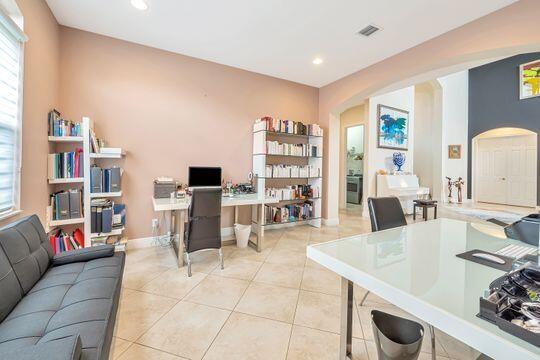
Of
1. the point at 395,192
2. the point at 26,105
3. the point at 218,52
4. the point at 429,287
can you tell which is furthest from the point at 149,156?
the point at 395,192

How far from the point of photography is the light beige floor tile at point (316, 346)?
1462 mm

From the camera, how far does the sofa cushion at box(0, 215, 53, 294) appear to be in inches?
54.7

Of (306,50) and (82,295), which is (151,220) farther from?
(306,50)

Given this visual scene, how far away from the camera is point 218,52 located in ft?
11.1

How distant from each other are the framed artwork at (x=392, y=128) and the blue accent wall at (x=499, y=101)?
3.48 metres

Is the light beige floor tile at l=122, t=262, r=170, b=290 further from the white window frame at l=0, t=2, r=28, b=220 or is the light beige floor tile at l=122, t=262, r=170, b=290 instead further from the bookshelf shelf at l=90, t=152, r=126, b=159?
the bookshelf shelf at l=90, t=152, r=126, b=159

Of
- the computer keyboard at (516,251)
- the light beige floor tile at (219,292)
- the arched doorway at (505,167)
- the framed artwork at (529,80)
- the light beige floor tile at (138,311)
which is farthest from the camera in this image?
the arched doorway at (505,167)

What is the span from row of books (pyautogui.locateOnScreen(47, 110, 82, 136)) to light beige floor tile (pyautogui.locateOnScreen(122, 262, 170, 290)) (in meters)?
1.68

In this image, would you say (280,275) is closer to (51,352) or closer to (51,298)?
(51,298)

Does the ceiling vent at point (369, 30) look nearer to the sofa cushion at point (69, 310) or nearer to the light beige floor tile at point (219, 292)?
the light beige floor tile at point (219, 292)

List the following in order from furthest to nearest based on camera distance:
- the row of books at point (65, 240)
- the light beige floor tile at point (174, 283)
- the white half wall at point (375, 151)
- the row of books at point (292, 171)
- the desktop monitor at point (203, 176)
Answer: the white half wall at point (375, 151)
the row of books at point (292, 171)
the desktop monitor at point (203, 176)
the row of books at point (65, 240)
the light beige floor tile at point (174, 283)

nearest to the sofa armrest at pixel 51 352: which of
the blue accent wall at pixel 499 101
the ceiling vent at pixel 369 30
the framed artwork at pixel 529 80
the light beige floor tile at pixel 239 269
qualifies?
the light beige floor tile at pixel 239 269

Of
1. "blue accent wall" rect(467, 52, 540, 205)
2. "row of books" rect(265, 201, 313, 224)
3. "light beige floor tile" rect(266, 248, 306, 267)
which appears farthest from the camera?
"blue accent wall" rect(467, 52, 540, 205)

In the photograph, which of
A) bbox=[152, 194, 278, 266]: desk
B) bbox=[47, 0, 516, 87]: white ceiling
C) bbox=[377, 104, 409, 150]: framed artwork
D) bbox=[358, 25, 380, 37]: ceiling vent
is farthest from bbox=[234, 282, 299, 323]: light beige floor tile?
bbox=[377, 104, 409, 150]: framed artwork
